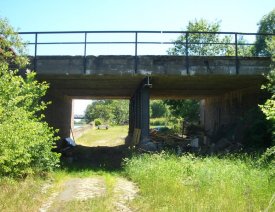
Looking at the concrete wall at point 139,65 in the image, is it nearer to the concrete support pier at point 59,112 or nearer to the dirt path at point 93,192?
the concrete support pier at point 59,112

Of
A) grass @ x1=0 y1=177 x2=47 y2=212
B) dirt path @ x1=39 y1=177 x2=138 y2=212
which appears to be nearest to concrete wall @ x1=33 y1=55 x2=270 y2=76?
dirt path @ x1=39 y1=177 x2=138 y2=212

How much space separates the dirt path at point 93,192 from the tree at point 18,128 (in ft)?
4.21

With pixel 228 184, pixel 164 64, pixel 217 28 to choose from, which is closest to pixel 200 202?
pixel 228 184

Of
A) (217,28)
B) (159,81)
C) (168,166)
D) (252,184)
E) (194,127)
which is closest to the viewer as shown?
(252,184)

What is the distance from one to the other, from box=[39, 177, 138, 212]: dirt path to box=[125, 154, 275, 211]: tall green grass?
1.03 feet

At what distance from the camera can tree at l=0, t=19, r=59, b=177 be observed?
30.0 feet

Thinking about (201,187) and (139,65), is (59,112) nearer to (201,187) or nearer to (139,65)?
(139,65)

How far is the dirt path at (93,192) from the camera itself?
352 inches

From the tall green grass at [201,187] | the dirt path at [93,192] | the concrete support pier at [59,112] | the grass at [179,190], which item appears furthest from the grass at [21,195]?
the concrete support pier at [59,112]

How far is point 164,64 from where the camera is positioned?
53.8ft

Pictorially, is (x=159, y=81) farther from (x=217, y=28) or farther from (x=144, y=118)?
(x=217, y=28)

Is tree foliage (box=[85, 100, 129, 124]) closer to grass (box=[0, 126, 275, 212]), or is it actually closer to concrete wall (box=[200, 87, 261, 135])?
concrete wall (box=[200, 87, 261, 135])

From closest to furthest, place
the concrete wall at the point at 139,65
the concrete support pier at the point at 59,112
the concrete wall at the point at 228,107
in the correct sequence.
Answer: the concrete wall at the point at 139,65 → the concrete support pier at the point at 59,112 → the concrete wall at the point at 228,107

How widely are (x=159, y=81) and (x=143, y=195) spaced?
9634mm
